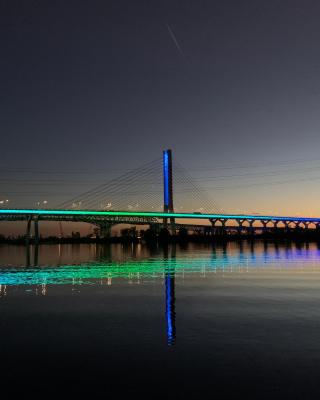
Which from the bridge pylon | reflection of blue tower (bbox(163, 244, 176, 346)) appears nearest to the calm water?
reflection of blue tower (bbox(163, 244, 176, 346))

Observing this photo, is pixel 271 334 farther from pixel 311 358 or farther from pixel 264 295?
pixel 264 295

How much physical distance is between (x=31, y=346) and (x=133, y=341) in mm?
2325

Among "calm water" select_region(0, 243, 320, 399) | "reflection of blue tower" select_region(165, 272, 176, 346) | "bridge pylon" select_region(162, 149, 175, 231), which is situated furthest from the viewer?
"bridge pylon" select_region(162, 149, 175, 231)

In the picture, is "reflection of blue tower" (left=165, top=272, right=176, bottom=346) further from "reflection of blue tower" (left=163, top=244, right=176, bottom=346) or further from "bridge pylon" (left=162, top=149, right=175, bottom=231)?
"bridge pylon" (left=162, top=149, right=175, bottom=231)

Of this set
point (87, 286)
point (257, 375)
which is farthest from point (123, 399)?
point (87, 286)

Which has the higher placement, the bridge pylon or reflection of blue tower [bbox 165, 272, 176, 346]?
the bridge pylon

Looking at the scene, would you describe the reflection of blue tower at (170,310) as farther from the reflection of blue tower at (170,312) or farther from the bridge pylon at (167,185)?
the bridge pylon at (167,185)

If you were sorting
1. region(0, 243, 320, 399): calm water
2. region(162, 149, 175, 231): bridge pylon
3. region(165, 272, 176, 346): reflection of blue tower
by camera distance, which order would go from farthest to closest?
region(162, 149, 175, 231): bridge pylon < region(165, 272, 176, 346): reflection of blue tower < region(0, 243, 320, 399): calm water

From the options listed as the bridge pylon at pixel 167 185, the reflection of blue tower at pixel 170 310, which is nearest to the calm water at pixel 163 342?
the reflection of blue tower at pixel 170 310

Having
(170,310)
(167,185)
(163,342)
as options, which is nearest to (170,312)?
(170,310)

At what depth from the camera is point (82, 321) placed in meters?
14.6

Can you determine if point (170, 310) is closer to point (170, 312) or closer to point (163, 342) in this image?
point (170, 312)

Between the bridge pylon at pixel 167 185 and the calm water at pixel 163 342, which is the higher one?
the bridge pylon at pixel 167 185

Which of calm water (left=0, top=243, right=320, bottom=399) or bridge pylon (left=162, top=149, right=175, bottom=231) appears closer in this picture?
calm water (left=0, top=243, right=320, bottom=399)
